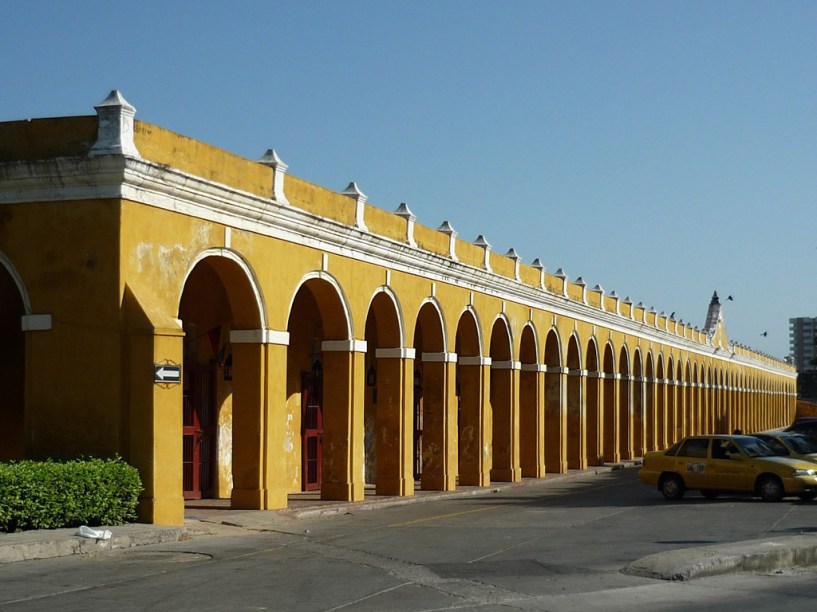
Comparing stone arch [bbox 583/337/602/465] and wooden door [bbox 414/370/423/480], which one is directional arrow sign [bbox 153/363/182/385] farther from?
stone arch [bbox 583/337/602/465]

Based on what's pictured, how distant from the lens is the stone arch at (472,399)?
33.3 meters

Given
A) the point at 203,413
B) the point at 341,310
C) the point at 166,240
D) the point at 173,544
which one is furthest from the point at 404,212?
the point at 173,544

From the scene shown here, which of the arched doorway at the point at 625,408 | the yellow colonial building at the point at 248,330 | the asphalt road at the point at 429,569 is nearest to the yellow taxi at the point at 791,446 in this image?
the asphalt road at the point at 429,569

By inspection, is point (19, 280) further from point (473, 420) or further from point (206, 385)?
point (473, 420)

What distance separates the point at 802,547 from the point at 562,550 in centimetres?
300

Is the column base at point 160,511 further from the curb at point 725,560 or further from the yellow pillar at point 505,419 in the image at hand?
the yellow pillar at point 505,419

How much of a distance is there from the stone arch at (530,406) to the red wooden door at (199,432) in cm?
1376

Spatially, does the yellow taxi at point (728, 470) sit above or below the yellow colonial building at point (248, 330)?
below

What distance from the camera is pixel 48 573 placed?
13820 millimetres

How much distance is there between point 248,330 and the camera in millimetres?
22266

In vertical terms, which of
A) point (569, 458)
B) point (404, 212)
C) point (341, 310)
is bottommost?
point (569, 458)

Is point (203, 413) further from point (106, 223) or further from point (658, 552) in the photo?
point (658, 552)

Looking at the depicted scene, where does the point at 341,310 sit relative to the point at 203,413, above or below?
above

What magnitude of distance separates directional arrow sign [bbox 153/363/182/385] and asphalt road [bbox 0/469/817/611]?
2407 mm
